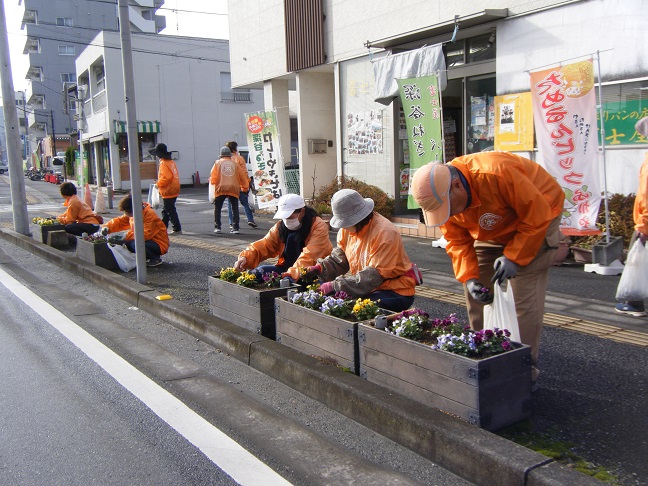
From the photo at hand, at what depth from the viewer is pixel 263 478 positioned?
3094 millimetres

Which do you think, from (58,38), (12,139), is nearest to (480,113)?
(12,139)

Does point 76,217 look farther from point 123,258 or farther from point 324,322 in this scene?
point 324,322

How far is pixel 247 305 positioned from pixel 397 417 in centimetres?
215

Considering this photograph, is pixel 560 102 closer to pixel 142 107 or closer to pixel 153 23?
pixel 142 107

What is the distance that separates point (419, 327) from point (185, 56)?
102 feet

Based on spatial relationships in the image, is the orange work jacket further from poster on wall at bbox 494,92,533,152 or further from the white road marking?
poster on wall at bbox 494,92,533,152

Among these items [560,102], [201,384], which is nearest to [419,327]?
[201,384]

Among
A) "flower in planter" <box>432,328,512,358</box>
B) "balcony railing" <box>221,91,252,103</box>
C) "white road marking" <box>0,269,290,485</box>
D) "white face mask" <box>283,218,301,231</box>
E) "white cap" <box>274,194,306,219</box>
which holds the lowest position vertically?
"white road marking" <box>0,269,290,485</box>

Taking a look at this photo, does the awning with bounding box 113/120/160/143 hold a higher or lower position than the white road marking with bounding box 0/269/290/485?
higher

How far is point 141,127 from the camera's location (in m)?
30.7

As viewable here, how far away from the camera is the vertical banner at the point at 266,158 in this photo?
14.1 metres

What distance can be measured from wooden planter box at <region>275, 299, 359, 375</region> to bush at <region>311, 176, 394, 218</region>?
7.01 m

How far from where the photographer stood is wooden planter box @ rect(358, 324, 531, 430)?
125 inches

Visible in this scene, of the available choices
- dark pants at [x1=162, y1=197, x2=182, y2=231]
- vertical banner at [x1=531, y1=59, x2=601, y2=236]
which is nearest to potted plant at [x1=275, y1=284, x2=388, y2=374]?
vertical banner at [x1=531, y1=59, x2=601, y2=236]
